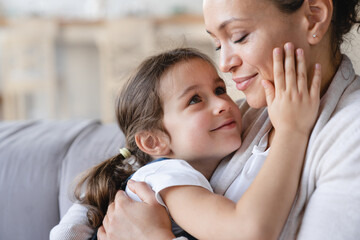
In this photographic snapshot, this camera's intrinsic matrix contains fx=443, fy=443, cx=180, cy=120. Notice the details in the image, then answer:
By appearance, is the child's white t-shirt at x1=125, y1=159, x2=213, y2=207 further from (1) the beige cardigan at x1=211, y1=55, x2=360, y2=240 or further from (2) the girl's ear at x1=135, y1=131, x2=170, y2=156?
(1) the beige cardigan at x1=211, y1=55, x2=360, y2=240

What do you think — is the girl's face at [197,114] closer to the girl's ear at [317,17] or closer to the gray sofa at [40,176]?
the girl's ear at [317,17]

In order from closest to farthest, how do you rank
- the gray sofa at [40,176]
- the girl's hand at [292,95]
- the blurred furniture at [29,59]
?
→ the girl's hand at [292,95]
the gray sofa at [40,176]
the blurred furniture at [29,59]

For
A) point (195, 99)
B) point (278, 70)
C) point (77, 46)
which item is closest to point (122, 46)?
point (77, 46)

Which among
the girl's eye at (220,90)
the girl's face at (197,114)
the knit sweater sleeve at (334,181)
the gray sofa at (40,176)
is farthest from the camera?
the gray sofa at (40,176)

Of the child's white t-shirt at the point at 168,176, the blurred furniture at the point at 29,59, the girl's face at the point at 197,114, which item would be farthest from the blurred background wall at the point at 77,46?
the child's white t-shirt at the point at 168,176

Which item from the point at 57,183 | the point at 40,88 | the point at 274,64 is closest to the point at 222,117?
the point at 274,64

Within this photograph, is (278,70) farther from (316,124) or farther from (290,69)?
(316,124)

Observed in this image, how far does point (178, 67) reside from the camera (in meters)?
1.23

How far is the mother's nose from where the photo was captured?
1.04 meters

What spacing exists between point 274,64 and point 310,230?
362mm

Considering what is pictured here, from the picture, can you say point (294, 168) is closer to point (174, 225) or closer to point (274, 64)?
point (274, 64)

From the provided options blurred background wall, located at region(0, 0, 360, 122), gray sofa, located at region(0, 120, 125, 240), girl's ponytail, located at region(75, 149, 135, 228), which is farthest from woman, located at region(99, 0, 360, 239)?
blurred background wall, located at region(0, 0, 360, 122)

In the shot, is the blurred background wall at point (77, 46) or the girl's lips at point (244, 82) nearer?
the girl's lips at point (244, 82)

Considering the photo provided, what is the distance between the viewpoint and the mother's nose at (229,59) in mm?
1041
